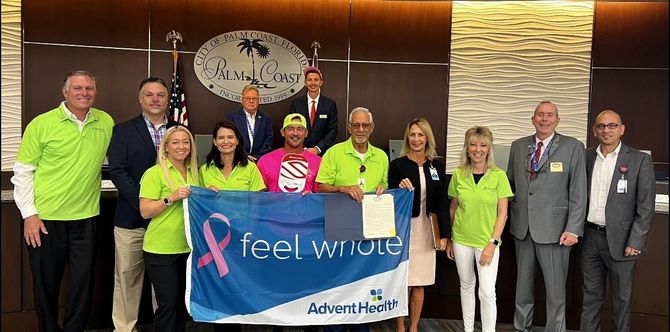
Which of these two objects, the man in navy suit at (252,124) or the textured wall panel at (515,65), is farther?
the textured wall panel at (515,65)

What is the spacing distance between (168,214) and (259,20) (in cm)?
325

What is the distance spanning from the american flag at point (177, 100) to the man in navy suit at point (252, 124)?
0.83 metres

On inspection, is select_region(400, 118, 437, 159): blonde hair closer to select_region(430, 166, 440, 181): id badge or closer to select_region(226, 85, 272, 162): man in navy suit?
select_region(430, 166, 440, 181): id badge

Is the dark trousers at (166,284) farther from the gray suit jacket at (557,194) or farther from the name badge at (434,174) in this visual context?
the gray suit jacket at (557,194)

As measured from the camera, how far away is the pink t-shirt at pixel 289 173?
144 inches

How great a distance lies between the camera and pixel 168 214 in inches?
125

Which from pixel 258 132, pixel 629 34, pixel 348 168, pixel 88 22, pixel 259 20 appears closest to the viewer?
pixel 348 168

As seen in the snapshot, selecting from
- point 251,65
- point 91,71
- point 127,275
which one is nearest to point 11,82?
point 91,71

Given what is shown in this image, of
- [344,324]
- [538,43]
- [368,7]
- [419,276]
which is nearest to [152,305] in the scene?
[344,324]

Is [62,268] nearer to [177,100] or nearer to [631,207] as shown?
[177,100]

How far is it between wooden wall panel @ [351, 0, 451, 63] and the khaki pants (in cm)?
340

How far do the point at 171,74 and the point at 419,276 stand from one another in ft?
11.6

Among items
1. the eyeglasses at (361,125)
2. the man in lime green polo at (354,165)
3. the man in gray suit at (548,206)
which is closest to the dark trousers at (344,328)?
the man in lime green polo at (354,165)

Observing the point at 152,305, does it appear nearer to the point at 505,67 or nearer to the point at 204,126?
the point at 204,126
